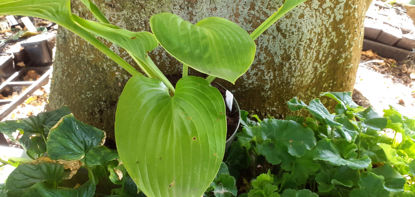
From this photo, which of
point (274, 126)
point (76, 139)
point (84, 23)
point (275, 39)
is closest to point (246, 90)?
point (275, 39)

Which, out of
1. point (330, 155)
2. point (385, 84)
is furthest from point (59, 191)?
point (385, 84)

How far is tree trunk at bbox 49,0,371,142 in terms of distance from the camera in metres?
1.11

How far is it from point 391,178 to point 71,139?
735 millimetres

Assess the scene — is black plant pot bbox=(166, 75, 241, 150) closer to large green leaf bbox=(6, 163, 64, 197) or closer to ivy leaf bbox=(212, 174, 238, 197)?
ivy leaf bbox=(212, 174, 238, 197)

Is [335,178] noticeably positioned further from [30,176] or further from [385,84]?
[385,84]

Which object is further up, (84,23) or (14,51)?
(84,23)

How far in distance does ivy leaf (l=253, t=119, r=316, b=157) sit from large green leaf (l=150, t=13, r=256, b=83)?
351 mm

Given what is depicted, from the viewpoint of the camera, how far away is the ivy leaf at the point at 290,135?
2.68 feet

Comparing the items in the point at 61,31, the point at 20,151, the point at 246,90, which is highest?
the point at 61,31

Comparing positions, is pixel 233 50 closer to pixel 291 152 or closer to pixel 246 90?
pixel 291 152

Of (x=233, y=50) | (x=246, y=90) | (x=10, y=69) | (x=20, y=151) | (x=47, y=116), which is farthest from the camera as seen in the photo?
(x=10, y=69)

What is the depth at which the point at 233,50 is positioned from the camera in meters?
0.53

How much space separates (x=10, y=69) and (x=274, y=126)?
2.30 metres

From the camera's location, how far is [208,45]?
20.3 inches
